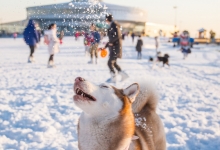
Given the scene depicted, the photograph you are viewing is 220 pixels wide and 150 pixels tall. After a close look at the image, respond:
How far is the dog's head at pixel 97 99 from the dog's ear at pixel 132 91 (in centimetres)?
5

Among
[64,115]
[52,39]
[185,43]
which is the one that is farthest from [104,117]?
[185,43]

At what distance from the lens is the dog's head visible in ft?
6.91

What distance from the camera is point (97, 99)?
84.4 inches

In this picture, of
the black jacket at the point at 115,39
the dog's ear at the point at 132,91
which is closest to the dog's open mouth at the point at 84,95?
the dog's ear at the point at 132,91

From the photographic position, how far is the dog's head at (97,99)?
82.9 inches

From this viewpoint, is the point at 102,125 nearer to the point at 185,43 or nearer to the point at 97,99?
the point at 97,99

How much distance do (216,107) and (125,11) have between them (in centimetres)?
8827

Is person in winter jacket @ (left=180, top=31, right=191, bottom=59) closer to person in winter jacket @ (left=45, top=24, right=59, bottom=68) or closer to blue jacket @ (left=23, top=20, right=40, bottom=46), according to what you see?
blue jacket @ (left=23, top=20, right=40, bottom=46)

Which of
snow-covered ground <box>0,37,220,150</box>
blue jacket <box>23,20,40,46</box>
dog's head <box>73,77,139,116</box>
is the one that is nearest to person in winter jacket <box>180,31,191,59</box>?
blue jacket <box>23,20,40,46</box>

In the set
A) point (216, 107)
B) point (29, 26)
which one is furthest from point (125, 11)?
point (216, 107)

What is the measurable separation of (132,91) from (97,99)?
0.35m

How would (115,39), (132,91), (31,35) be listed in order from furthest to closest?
(31,35) → (115,39) → (132,91)

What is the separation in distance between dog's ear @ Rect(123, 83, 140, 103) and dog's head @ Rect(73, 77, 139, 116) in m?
0.05

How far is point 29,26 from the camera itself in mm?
13781
